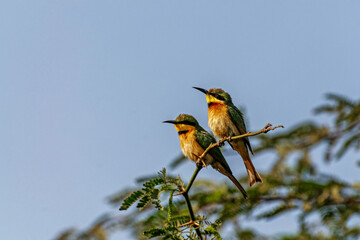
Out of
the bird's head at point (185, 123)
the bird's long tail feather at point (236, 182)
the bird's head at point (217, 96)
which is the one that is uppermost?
the bird's head at point (217, 96)

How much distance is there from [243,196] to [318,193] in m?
0.54

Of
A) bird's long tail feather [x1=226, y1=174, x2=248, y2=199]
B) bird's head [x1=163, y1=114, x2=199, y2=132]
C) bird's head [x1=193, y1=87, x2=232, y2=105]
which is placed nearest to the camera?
bird's long tail feather [x1=226, y1=174, x2=248, y2=199]

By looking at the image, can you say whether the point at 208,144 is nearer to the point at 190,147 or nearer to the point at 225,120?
the point at 190,147

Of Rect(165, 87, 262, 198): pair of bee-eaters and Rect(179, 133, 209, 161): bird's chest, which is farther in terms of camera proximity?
Rect(179, 133, 209, 161): bird's chest

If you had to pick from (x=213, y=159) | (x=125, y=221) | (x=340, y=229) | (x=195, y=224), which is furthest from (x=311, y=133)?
(x=195, y=224)

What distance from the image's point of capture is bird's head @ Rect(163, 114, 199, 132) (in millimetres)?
4635

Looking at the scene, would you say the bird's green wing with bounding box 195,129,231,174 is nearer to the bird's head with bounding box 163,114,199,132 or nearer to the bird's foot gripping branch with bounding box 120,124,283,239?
the bird's head with bounding box 163,114,199,132

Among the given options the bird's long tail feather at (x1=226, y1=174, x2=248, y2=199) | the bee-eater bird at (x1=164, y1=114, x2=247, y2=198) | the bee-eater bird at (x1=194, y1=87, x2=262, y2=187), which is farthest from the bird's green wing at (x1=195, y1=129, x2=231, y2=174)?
the bee-eater bird at (x1=194, y1=87, x2=262, y2=187)

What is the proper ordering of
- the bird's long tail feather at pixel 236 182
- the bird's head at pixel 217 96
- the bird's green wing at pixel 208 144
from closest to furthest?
the bird's long tail feather at pixel 236 182
the bird's green wing at pixel 208 144
the bird's head at pixel 217 96

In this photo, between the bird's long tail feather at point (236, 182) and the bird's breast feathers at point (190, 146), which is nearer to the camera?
the bird's long tail feather at point (236, 182)

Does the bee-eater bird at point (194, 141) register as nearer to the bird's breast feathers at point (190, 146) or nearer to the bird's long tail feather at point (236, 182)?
the bird's breast feathers at point (190, 146)

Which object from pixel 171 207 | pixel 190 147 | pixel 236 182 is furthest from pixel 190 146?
pixel 171 207

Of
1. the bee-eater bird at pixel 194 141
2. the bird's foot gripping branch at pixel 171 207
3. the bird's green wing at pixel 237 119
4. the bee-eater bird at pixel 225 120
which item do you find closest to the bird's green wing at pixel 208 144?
the bee-eater bird at pixel 194 141

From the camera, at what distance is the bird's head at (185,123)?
15.2 ft
